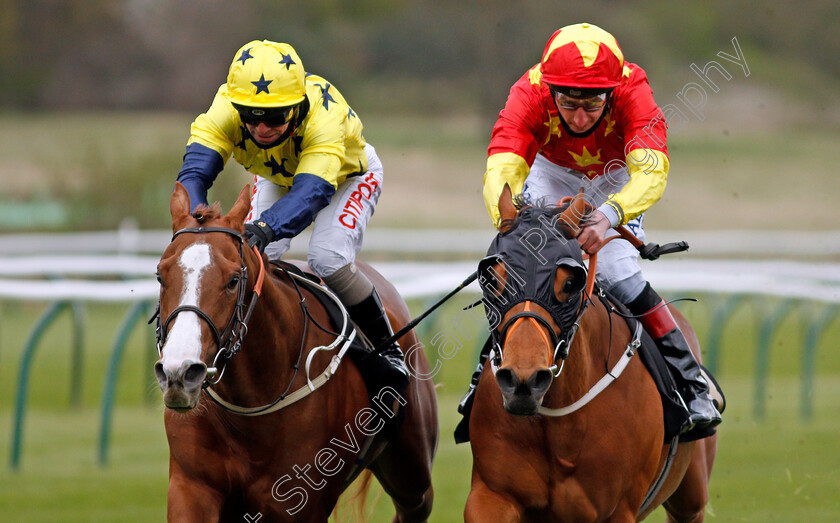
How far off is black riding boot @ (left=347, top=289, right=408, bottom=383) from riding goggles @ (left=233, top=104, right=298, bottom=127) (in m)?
0.89

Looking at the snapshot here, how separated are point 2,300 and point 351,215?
35.7ft

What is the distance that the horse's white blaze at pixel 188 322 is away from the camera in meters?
3.24

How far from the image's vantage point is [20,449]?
7.06 m

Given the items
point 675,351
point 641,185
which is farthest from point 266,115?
point 675,351

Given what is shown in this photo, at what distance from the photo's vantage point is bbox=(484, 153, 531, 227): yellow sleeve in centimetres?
409

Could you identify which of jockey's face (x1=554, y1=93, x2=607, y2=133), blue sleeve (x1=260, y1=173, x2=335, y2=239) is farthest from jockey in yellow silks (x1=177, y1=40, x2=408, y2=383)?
jockey's face (x1=554, y1=93, x2=607, y2=133)

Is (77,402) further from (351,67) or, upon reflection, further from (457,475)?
(351,67)

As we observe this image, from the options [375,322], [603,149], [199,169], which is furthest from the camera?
[375,322]

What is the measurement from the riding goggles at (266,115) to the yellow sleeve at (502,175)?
78 cm

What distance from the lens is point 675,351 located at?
4398 mm

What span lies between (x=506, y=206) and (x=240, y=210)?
87 cm

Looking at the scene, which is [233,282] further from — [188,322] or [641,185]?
[641,185]

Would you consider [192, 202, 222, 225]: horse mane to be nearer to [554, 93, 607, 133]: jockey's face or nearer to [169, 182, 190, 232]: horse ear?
[169, 182, 190, 232]: horse ear

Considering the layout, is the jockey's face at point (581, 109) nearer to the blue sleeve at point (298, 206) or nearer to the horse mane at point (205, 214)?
the blue sleeve at point (298, 206)
